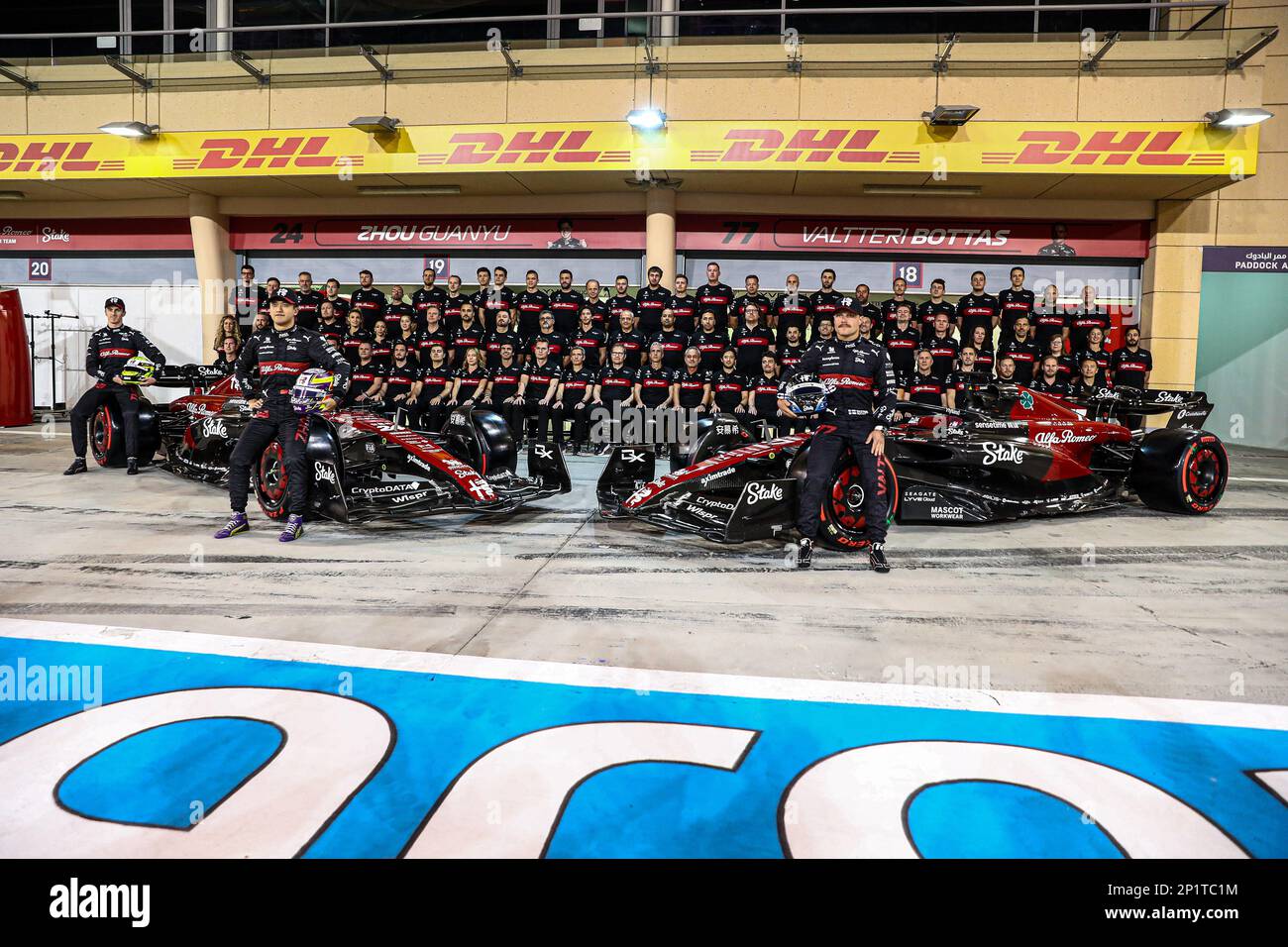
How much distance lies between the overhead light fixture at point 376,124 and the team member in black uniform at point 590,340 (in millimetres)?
4013

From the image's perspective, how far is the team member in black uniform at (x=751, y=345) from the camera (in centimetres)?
1091

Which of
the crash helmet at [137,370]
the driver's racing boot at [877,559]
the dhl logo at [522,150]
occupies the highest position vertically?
the dhl logo at [522,150]

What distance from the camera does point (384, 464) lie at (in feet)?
20.9

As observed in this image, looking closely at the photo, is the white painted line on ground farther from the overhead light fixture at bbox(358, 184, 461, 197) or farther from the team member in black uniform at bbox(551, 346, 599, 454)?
the overhead light fixture at bbox(358, 184, 461, 197)

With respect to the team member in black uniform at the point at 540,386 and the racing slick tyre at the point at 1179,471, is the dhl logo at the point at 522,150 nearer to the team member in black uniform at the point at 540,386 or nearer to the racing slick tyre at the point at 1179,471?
the team member in black uniform at the point at 540,386

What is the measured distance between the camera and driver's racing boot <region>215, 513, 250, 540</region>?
19.6 feet

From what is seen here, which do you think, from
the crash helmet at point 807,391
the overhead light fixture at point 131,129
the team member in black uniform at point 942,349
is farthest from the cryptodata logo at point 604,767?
the overhead light fixture at point 131,129

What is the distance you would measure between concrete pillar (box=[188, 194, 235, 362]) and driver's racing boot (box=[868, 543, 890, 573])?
13244mm

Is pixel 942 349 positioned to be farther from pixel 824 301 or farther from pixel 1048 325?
pixel 1048 325

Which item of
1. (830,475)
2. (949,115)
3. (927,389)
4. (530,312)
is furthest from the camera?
(530,312)

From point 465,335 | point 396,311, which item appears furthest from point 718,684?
point 396,311

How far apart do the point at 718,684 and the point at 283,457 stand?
415 cm
